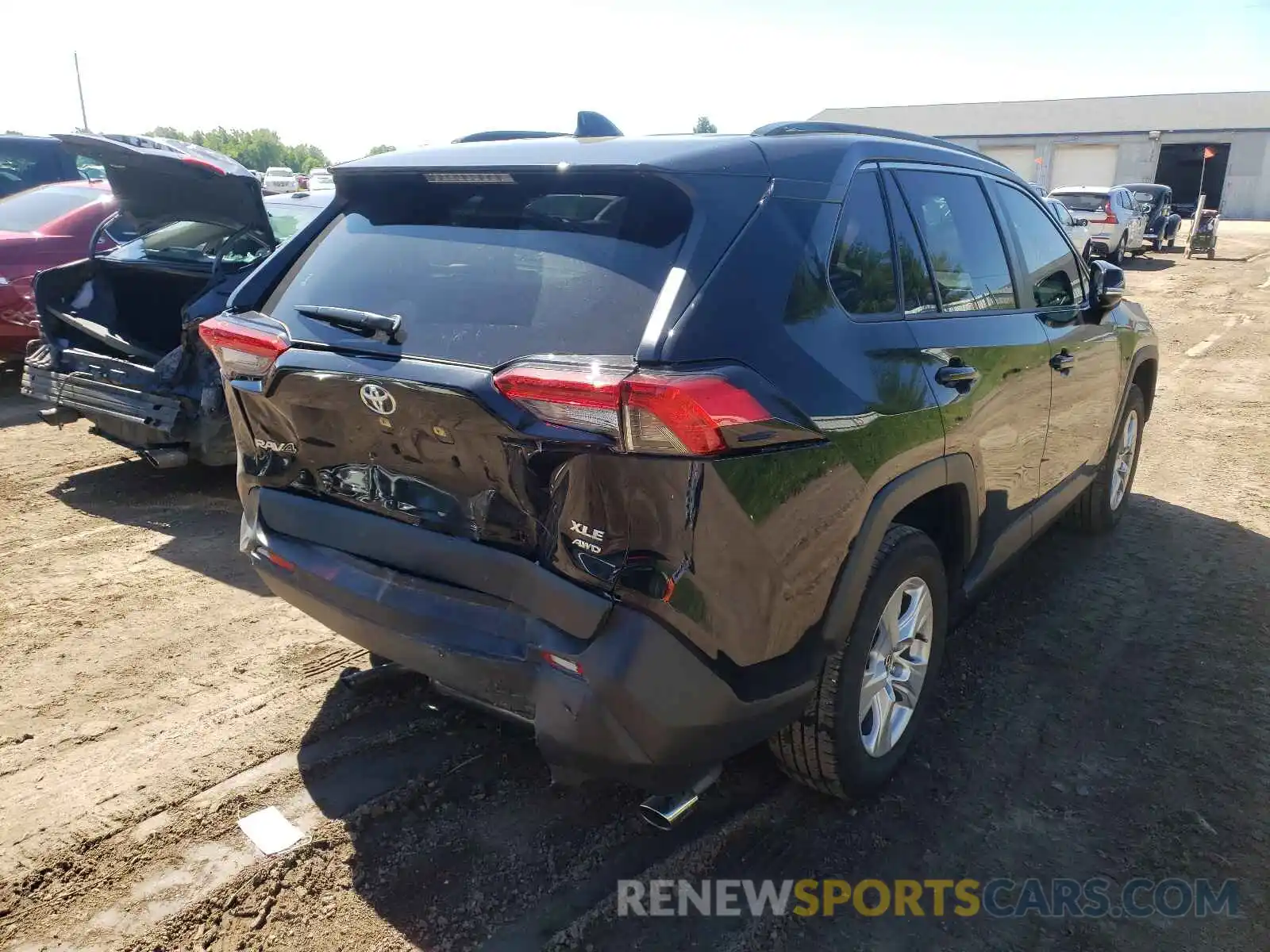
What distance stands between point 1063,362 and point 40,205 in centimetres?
885

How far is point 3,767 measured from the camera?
3.09 m

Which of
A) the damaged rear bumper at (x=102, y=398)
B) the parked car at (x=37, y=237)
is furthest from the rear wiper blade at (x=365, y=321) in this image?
the parked car at (x=37, y=237)

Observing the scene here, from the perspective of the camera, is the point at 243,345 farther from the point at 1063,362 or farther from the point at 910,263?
the point at 1063,362

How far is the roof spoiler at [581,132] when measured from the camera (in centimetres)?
307

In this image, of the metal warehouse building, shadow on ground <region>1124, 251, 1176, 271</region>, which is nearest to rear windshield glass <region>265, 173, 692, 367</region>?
shadow on ground <region>1124, 251, 1176, 271</region>

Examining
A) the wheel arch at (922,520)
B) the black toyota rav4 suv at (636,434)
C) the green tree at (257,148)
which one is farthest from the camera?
the green tree at (257,148)

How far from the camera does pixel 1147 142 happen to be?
43375mm

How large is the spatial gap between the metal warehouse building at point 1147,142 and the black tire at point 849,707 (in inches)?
1866

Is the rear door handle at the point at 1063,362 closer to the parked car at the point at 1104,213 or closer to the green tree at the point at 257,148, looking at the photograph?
the parked car at the point at 1104,213

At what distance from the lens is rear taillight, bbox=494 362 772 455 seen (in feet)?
6.69

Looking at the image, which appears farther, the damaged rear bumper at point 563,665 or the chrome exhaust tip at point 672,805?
the chrome exhaust tip at point 672,805

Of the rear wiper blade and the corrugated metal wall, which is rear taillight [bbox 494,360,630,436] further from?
the corrugated metal wall

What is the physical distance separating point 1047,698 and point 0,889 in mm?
3504

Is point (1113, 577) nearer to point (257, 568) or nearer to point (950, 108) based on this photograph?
point (257, 568)
